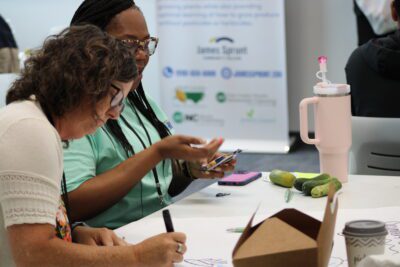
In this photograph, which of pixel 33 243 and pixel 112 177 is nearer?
pixel 33 243

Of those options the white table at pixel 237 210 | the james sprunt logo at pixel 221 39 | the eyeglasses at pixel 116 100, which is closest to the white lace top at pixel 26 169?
the eyeglasses at pixel 116 100

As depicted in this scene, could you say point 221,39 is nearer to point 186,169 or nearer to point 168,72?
point 168,72

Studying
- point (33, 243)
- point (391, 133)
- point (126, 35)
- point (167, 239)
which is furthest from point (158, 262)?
point (391, 133)

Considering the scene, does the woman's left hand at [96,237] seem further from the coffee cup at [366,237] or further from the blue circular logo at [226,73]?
the blue circular logo at [226,73]

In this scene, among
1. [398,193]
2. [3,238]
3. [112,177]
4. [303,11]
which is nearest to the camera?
[3,238]

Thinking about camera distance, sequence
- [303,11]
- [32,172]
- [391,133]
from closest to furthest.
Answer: [32,172] < [391,133] < [303,11]

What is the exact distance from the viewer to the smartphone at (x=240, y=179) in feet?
8.16

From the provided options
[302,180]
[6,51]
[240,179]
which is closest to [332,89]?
[302,180]

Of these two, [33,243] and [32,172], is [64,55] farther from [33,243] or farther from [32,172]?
[33,243]

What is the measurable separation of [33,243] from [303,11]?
4.88 m

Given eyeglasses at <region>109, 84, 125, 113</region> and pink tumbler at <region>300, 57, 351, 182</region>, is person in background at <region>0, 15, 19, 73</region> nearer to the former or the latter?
pink tumbler at <region>300, 57, 351, 182</region>

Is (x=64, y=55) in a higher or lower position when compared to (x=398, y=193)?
higher

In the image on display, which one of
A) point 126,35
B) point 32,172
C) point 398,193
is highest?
point 126,35

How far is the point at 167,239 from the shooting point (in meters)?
1.53
